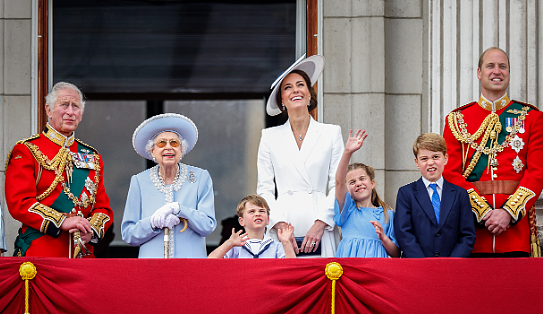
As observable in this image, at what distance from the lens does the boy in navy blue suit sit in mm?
3885

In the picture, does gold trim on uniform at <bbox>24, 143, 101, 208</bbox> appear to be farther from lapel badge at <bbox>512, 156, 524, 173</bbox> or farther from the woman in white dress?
lapel badge at <bbox>512, 156, 524, 173</bbox>

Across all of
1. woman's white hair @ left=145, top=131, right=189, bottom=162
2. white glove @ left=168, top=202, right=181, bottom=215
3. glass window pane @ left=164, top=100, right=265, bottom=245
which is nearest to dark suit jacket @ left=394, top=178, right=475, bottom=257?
white glove @ left=168, top=202, right=181, bottom=215

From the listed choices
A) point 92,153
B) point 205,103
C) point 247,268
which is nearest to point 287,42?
point 205,103

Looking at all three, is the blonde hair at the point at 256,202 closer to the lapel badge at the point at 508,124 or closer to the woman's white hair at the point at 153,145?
the woman's white hair at the point at 153,145

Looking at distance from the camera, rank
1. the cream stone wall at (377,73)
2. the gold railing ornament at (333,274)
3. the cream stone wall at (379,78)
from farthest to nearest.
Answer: the cream stone wall at (379,78)
the cream stone wall at (377,73)
the gold railing ornament at (333,274)

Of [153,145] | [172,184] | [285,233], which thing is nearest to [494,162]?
[285,233]

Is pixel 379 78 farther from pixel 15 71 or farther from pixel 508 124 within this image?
pixel 15 71

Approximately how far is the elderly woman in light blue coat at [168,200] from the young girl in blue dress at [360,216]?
84 cm

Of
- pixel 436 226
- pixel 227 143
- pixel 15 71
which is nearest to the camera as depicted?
pixel 436 226

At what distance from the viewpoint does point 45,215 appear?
13.6 feet

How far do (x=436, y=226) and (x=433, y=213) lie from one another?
8cm

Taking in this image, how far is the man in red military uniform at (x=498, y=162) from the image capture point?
409cm

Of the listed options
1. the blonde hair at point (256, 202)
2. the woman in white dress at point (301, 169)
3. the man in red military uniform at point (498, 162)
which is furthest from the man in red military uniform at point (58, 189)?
the man in red military uniform at point (498, 162)

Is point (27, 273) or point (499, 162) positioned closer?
point (27, 273)
